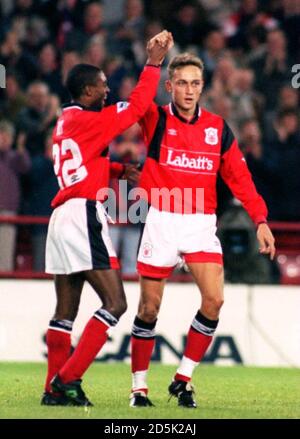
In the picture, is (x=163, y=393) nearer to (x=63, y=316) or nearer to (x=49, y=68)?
(x=63, y=316)

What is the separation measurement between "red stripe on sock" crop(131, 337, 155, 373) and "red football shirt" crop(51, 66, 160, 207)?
1.05 meters

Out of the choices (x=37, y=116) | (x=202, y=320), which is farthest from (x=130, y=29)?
(x=202, y=320)

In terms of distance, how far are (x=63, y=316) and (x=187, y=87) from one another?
1.76 meters

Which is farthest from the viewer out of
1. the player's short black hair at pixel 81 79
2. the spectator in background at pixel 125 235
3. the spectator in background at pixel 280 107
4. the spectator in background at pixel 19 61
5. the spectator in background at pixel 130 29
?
the spectator in background at pixel 130 29

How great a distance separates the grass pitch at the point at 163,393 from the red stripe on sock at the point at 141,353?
29 centimetres

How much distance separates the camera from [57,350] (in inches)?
380

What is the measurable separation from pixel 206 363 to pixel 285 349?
2.68 ft

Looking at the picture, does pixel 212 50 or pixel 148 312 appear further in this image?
pixel 212 50

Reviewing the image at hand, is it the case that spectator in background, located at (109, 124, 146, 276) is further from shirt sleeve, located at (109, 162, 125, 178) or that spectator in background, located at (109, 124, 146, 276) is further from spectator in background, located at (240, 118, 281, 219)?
shirt sleeve, located at (109, 162, 125, 178)

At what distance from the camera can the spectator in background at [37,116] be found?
15.8m

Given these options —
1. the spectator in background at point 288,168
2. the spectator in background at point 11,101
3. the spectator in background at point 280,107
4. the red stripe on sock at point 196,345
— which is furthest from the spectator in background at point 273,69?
the red stripe on sock at point 196,345

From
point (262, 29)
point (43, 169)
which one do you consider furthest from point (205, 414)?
point (262, 29)

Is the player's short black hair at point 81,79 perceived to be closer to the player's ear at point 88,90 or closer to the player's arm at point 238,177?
the player's ear at point 88,90

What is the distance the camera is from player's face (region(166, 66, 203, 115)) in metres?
9.84
